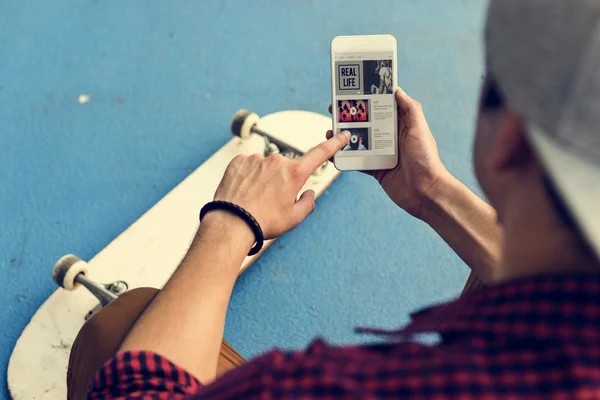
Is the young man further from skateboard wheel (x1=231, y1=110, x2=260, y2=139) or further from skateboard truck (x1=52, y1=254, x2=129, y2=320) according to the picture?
skateboard wheel (x1=231, y1=110, x2=260, y2=139)

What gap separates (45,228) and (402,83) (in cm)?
99

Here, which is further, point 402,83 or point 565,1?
point 402,83

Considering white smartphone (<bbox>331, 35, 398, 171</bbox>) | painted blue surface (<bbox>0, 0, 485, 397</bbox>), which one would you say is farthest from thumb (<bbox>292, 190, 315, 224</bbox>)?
painted blue surface (<bbox>0, 0, 485, 397</bbox>)

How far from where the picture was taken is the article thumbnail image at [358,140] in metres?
1.00

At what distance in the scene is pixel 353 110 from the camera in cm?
101

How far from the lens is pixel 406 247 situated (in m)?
1.28

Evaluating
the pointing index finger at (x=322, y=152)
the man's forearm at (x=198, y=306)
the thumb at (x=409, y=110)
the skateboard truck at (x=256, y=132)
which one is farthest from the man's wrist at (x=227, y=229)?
the skateboard truck at (x=256, y=132)

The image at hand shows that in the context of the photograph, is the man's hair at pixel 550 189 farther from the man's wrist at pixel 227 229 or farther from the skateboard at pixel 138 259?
the skateboard at pixel 138 259

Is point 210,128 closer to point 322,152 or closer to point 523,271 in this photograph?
point 322,152

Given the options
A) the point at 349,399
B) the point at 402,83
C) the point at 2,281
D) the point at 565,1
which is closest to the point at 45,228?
the point at 2,281

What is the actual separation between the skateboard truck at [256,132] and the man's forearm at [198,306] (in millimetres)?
612

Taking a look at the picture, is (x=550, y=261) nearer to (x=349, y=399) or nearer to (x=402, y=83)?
(x=349, y=399)

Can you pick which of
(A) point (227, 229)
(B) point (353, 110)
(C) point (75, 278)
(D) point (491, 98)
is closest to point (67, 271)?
(C) point (75, 278)

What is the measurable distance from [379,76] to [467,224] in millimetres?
315
